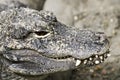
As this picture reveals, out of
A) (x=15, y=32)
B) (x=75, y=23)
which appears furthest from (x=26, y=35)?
(x=75, y=23)

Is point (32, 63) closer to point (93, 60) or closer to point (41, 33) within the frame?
point (41, 33)

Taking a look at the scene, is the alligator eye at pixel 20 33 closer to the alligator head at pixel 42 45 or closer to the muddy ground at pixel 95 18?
the alligator head at pixel 42 45

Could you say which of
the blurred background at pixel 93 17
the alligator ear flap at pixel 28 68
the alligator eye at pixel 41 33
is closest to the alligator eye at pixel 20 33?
the alligator eye at pixel 41 33

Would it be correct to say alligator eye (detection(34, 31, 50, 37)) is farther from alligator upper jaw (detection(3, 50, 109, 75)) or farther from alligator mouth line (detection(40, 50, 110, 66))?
alligator mouth line (detection(40, 50, 110, 66))

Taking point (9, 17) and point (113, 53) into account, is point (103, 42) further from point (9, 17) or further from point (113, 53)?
point (113, 53)

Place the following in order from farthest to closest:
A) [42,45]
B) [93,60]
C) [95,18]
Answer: [95,18], [42,45], [93,60]

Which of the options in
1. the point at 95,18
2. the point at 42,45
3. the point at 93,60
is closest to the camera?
the point at 93,60

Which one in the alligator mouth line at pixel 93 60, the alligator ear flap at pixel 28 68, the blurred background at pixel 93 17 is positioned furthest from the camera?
the blurred background at pixel 93 17

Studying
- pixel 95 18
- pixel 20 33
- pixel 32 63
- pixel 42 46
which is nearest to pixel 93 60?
pixel 42 46
